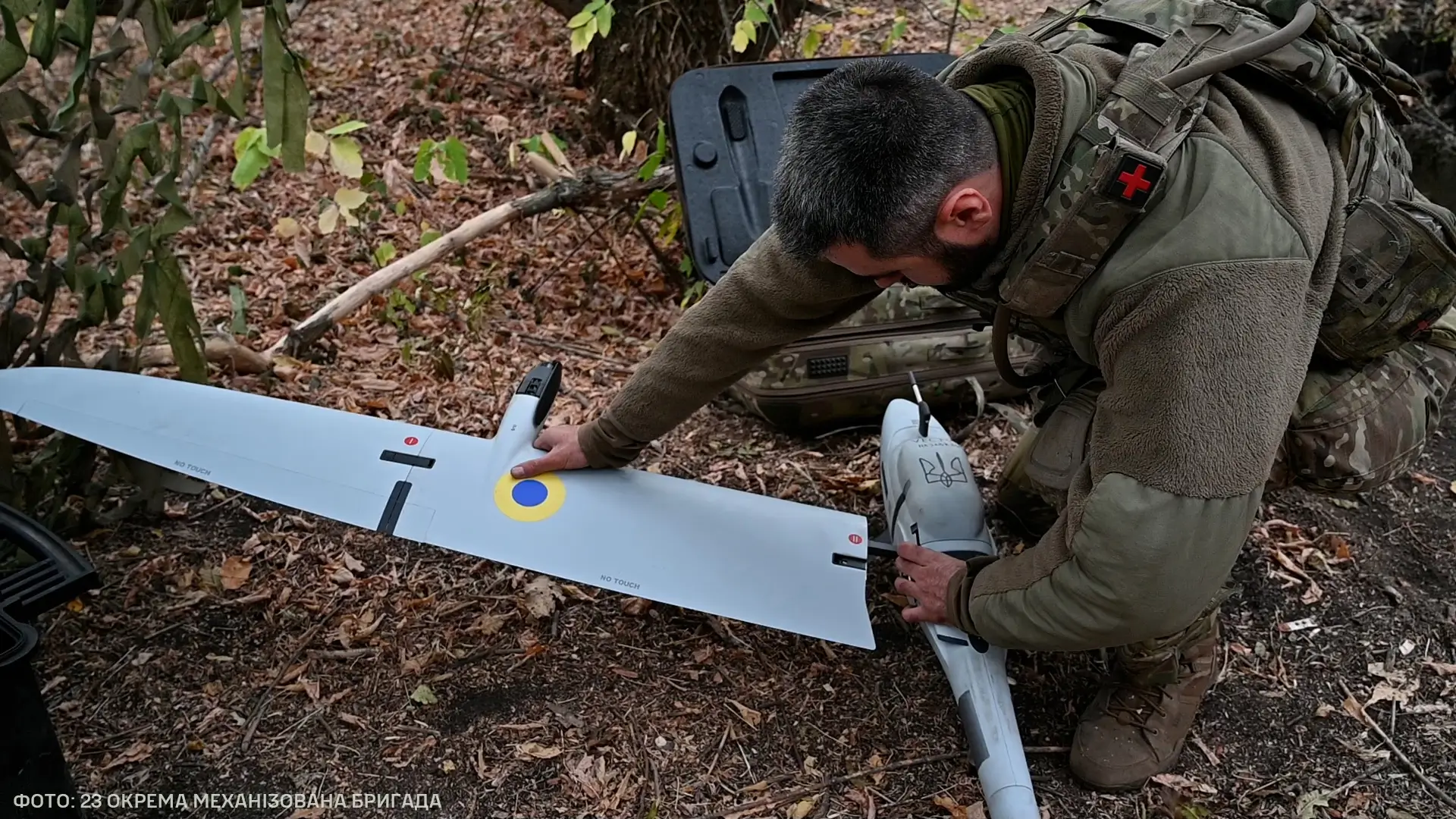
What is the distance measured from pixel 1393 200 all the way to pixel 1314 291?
42 cm

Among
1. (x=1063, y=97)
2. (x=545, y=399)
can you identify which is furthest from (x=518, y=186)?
(x=1063, y=97)

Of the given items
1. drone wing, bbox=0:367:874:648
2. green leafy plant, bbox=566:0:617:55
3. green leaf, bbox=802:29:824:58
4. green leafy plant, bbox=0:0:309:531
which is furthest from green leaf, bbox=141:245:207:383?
green leaf, bbox=802:29:824:58

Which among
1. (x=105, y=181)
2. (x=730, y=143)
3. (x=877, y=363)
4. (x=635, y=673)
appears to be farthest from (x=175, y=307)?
(x=877, y=363)

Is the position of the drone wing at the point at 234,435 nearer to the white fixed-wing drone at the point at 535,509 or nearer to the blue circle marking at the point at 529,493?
the white fixed-wing drone at the point at 535,509

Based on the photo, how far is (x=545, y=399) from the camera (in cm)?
266

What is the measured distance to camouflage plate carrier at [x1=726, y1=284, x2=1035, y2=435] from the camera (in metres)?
3.13

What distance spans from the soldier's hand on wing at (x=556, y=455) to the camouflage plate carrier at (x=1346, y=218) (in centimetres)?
103

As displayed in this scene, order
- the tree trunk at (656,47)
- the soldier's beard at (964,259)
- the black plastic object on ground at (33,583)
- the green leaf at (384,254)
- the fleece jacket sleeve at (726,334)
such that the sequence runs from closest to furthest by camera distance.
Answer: the black plastic object on ground at (33,583)
the soldier's beard at (964,259)
the fleece jacket sleeve at (726,334)
the green leaf at (384,254)
the tree trunk at (656,47)

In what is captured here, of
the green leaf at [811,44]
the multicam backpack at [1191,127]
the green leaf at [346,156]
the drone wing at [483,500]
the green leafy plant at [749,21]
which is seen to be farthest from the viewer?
the green leaf at [811,44]

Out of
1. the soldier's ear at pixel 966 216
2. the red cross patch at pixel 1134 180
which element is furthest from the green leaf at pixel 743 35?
the red cross patch at pixel 1134 180

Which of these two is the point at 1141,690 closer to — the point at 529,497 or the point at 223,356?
the point at 529,497

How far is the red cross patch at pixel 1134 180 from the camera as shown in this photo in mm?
1647

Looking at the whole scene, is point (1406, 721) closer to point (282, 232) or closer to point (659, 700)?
point (659, 700)

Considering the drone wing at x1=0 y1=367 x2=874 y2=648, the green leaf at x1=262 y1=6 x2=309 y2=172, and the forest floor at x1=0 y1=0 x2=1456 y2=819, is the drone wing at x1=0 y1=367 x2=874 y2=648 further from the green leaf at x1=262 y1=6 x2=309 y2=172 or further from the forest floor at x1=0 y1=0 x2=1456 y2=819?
the green leaf at x1=262 y1=6 x2=309 y2=172
